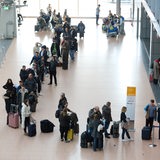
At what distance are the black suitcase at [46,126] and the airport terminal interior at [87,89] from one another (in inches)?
7.0

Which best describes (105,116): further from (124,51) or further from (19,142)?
(124,51)

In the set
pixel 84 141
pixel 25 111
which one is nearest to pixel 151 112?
pixel 84 141

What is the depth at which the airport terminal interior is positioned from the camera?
19000 millimetres

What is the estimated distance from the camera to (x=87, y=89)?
26.2 metres

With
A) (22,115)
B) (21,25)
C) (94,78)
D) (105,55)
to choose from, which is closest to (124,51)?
(105,55)

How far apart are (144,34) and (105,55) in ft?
17.7

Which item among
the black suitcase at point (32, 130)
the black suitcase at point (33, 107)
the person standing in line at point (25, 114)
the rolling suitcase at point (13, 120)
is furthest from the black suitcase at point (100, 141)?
the black suitcase at point (33, 107)

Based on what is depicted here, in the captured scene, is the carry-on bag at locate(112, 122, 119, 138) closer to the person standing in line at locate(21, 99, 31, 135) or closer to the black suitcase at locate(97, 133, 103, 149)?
the black suitcase at locate(97, 133, 103, 149)

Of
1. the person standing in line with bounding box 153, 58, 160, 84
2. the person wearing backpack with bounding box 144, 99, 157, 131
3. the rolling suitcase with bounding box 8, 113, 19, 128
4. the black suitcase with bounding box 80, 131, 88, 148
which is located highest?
the person standing in line with bounding box 153, 58, 160, 84

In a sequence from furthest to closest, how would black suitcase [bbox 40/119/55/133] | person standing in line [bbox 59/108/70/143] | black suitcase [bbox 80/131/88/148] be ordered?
1. black suitcase [bbox 40/119/55/133]
2. person standing in line [bbox 59/108/70/143]
3. black suitcase [bbox 80/131/88/148]

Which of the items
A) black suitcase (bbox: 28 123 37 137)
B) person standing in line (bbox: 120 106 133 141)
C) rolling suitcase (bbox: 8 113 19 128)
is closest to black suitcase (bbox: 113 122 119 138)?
person standing in line (bbox: 120 106 133 141)

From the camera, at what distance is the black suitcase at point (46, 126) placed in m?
20.4

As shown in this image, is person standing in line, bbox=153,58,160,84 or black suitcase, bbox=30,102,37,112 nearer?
black suitcase, bbox=30,102,37,112

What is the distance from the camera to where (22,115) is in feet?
66.5
